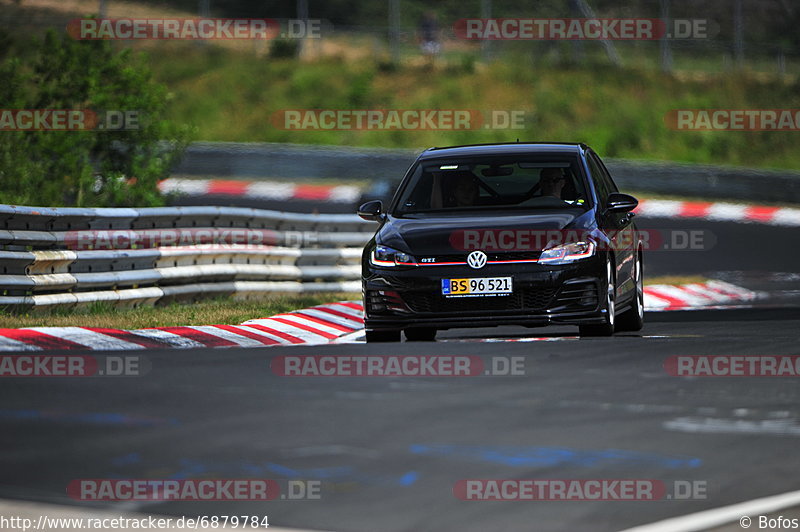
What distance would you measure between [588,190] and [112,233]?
15.2ft

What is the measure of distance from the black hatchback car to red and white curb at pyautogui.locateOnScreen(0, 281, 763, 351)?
4.07ft

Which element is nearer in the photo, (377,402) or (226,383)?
(377,402)

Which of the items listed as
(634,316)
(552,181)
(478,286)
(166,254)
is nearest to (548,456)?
(478,286)

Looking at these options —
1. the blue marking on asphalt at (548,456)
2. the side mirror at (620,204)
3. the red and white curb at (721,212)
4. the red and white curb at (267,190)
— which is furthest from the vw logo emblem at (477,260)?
the red and white curb at (267,190)

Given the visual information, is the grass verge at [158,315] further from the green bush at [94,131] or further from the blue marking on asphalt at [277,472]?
the blue marking on asphalt at [277,472]

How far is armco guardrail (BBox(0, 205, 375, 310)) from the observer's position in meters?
13.0

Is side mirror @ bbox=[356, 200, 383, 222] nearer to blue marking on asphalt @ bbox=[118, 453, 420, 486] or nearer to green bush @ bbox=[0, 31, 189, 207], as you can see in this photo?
blue marking on asphalt @ bbox=[118, 453, 420, 486]

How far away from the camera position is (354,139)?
4003 cm

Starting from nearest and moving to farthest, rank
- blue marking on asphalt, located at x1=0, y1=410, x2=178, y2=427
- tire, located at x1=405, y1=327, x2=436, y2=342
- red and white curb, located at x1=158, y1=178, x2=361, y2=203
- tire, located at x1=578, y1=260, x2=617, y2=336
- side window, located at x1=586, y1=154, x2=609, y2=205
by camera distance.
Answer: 1. blue marking on asphalt, located at x1=0, y1=410, x2=178, y2=427
2. tire, located at x1=578, y1=260, x2=617, y2=336
3. side window, located at x1=586, y1=154, x2=609, y2=205
4. tire, located at x1=405, y1=327, x2=436, y2=342
5. red and white curb, located at x1=158, y1=178, x2=361, y2=203

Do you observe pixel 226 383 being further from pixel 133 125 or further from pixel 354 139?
pixel 354 139

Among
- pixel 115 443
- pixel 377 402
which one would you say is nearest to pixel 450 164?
pixel 377 402

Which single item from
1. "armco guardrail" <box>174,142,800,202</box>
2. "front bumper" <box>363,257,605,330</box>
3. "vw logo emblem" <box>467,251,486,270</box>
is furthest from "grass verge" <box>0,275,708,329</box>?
"armco guardrail" <box>174,142,800,202</box>

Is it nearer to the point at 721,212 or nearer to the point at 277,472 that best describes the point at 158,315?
the point at 277,472

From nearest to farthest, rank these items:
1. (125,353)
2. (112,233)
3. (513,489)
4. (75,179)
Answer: (513,489)
(125,353)
(112,233)
(75,179)
